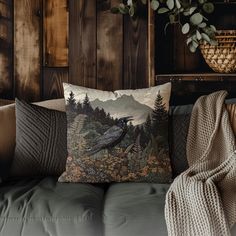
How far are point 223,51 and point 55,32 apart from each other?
3.23 ft

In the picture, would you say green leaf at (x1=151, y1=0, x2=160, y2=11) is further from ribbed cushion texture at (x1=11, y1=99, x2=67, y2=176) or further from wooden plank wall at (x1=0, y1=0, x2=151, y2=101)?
ribbed cushion texture at (x1=11, y1=99, x2=67, y2=176)

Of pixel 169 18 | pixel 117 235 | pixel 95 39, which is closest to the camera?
pixel 117 235

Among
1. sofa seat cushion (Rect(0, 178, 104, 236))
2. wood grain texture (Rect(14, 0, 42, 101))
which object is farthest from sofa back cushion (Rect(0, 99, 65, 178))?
wood grain texture (Rect(14, 0, 42, 101))

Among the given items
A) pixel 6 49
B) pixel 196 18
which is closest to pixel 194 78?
pixel 196 18

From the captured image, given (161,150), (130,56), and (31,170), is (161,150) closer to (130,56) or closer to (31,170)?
(31,170)

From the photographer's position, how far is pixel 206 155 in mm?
2148

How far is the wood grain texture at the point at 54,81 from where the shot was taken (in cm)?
288

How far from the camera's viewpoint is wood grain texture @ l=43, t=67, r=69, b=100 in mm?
2881

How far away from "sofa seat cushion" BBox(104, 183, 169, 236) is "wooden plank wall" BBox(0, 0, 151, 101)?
1052mm

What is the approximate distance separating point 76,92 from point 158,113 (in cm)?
40

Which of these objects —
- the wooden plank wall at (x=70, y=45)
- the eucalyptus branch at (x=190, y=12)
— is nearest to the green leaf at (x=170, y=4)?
the eucalyptus branch at (x=190, y=12)

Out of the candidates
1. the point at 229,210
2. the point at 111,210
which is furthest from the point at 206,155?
the point at 111,210

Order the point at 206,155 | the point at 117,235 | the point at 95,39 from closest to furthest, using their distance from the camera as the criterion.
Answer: the point at 117,235 < the point at 206,155 < the point at 95,39

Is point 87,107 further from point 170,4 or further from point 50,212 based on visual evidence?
point 170,4
